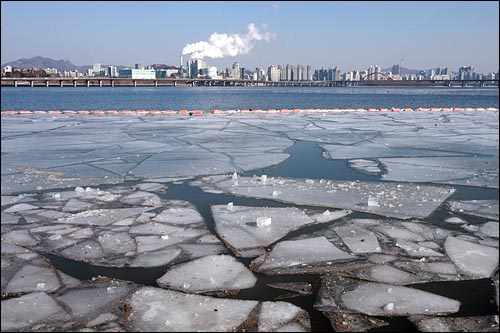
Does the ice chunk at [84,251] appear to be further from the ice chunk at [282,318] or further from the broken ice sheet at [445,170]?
the broken ice sheet at [445,170]

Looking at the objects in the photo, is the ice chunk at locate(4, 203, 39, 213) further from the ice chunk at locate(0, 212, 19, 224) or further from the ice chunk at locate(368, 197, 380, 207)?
the ice chunk at locate(368, 197, 380, 207)

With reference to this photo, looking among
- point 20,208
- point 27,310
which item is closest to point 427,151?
point 20,208

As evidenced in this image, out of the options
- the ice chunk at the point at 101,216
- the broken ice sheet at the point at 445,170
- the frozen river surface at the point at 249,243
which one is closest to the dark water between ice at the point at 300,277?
the frozen river surface at the point at 249,243

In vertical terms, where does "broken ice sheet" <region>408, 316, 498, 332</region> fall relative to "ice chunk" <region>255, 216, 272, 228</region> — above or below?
below

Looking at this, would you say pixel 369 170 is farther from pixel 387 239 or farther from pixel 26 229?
pixel 26 229

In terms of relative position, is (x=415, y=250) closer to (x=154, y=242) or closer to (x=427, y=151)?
(x=154, y=242)

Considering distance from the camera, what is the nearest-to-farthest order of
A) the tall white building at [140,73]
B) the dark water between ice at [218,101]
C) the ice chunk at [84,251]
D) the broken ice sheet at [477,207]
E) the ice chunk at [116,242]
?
the ice chunk at [84,251] < the ice chunk at [116,242] < the broken ice sheet at [477,207] < the dark water between ice at [218,101] < the tall white building at [140,73]

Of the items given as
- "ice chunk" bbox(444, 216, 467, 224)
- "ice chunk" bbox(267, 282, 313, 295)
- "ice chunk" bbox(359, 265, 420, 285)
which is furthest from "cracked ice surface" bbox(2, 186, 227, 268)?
"ice chunk" bbox(444, 216, 467, 224)

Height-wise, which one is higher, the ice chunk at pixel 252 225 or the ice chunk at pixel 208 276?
the ice chunk at pixel 252 225
